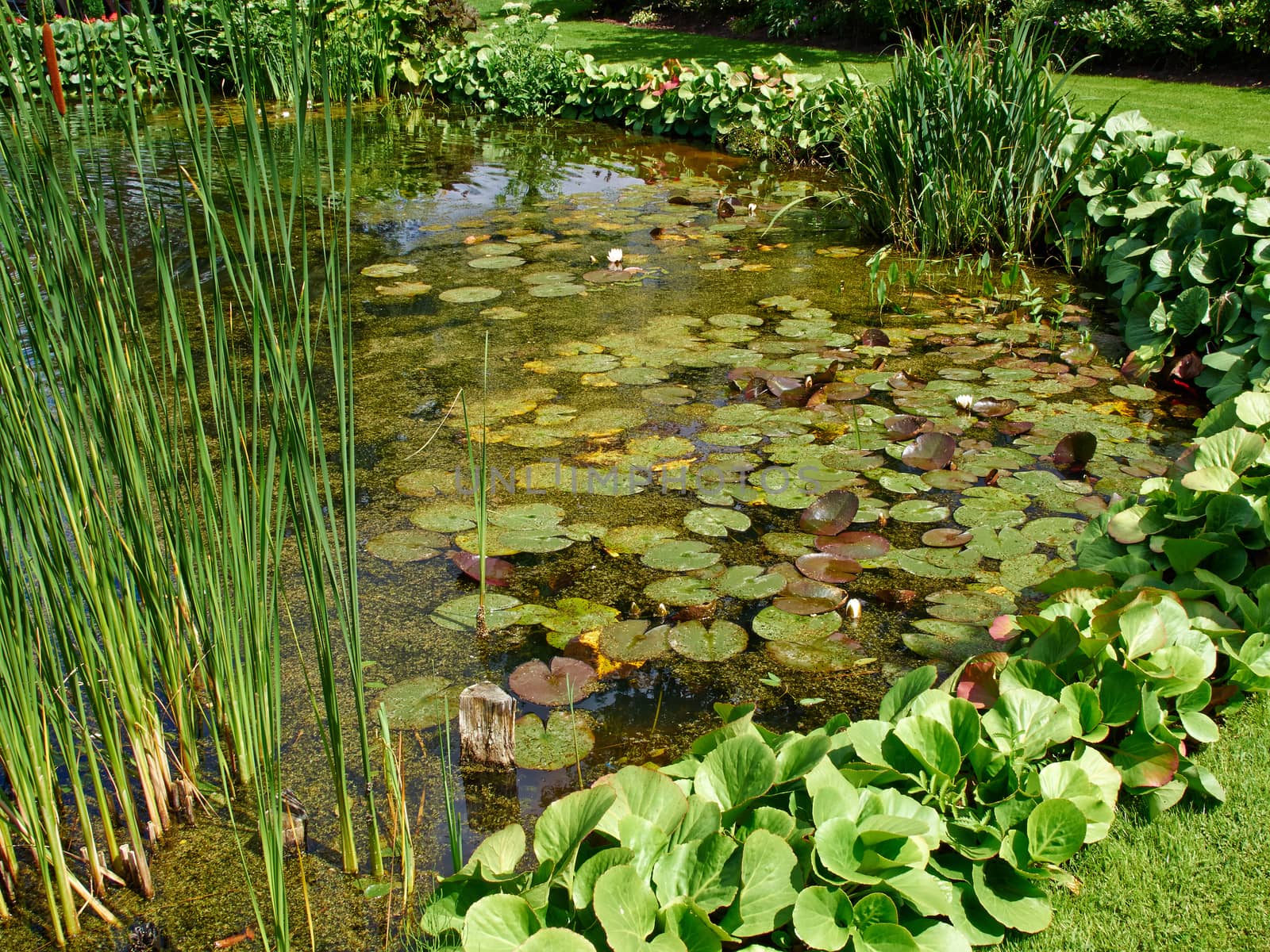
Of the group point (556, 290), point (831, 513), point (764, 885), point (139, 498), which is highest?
point (139, 498)

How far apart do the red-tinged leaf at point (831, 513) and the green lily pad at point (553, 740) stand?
3.24 feet

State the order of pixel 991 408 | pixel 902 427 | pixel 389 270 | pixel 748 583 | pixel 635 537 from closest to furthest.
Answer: pixel 748 583 → pixel 635 537 → pixel 902 427 → pixel 991 408 → pixel 389 270

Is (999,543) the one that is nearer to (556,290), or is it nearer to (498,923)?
(498,923)

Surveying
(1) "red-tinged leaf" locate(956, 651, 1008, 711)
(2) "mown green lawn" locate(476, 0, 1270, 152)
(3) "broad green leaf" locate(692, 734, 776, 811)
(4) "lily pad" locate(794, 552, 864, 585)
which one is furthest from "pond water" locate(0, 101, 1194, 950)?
(2) "mown green lawn" locate(476, 0, 1270, 152)

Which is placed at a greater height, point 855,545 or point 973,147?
point 973,147

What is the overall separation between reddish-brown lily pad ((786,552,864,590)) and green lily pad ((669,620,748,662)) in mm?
240

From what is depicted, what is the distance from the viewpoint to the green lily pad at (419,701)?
212 centimetres

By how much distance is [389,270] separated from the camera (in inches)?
207

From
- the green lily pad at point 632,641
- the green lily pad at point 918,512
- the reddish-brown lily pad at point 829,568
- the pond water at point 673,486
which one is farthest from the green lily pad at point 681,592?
the green lily pad at point 918,512

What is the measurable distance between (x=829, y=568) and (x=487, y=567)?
0.90 m

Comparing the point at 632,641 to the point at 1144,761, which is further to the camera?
the point at 632,641

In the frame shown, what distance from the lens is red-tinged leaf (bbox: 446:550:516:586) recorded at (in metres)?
2.60

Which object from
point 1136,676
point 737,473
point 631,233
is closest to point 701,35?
point 631,233

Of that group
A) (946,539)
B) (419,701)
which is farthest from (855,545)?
(419,701)
